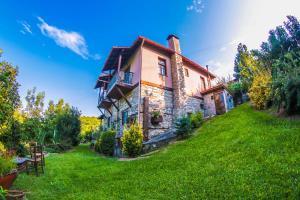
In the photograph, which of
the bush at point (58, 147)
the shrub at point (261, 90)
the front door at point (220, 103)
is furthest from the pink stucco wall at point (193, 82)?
the bush at point (58, 147)

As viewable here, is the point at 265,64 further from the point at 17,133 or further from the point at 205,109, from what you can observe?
the point at 17,133

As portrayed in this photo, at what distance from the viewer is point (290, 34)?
11.6 metres

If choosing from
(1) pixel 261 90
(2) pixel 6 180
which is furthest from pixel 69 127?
(1) pixel 261 90

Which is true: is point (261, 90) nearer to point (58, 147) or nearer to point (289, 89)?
point (289, 89)

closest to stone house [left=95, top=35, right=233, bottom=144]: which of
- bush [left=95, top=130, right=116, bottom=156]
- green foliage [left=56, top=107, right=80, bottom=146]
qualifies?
bush [left=95, top=130, right=116, bottom=156]

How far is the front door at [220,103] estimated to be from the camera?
1550 centimetres

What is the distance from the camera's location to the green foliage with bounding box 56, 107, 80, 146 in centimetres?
1820

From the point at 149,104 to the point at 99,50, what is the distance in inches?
348

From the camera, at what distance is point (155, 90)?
1332 cm

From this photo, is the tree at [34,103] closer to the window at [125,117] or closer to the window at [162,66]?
the window at [125,117]

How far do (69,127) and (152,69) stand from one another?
10309mm

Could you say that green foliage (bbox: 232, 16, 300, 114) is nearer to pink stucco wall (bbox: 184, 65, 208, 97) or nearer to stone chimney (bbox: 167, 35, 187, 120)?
stone chimney (bbox: 167, 35, 187, 120)

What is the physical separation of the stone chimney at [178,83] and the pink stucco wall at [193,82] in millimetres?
1570

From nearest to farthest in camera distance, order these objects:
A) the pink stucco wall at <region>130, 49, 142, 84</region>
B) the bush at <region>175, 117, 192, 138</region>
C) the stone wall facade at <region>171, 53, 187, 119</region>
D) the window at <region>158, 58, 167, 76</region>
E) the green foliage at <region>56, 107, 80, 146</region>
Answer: the bush at <region>175, 117, 192, 138</region>, the pink stucco wall at <region>130, 49, 142, 84</region>, the stone wall facade at <region>171, 53, 187, 119</region>, the window at <region>158, 58, 167, 76</region>, the green foliage at <region>56, 107, 80, 146</region>
